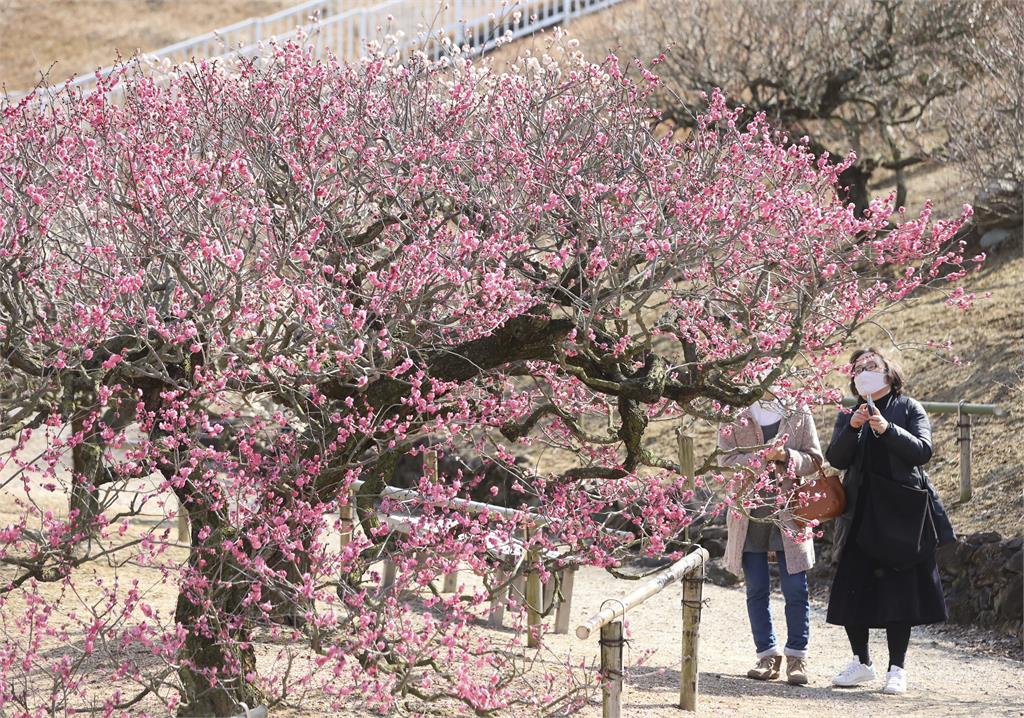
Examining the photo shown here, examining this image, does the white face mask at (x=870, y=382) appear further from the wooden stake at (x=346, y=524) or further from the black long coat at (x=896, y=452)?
the wooden stake at (x=346, y=524)

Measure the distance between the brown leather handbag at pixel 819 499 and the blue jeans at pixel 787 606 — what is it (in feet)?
1.13

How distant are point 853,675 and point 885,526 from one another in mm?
789

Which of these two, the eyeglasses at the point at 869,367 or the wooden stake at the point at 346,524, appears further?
the wooden stake at the point at 346,524

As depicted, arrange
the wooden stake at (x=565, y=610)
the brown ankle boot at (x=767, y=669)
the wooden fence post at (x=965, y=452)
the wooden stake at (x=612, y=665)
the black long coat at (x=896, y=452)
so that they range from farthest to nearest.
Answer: the wooden fence post at (x=965, y=452)
the wooden stake at (x=565, y=610)
the brown ankle boot at (x=767, y=669)
the black long coat at (x=896, y=452)
the wooden stake at (x=612, y=665)

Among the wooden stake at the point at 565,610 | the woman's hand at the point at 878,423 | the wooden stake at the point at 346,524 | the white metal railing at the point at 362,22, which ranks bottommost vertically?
the wooden stake at the point at 565,610

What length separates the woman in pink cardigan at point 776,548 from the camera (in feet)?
20.9

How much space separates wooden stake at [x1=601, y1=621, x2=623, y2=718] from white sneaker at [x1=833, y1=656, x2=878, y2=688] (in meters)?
1.94

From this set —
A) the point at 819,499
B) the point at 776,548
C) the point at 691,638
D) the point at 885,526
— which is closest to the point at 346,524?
the point at 691,638

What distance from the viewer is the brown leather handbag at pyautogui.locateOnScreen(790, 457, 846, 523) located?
6223 mm

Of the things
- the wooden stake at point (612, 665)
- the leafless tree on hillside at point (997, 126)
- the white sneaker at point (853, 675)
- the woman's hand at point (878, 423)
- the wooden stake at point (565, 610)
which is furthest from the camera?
the leafless tree on hillside at point (997, 126)

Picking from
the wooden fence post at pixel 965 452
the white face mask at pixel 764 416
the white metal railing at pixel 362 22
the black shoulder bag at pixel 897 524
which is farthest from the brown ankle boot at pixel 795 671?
the white metal railing at pixel 362 22

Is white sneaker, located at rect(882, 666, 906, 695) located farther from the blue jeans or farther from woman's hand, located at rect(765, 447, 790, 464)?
woman's hand, located at rect(765, 447, 790, 464)

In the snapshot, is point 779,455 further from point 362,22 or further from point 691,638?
point 362,22

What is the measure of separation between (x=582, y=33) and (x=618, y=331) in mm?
15956
